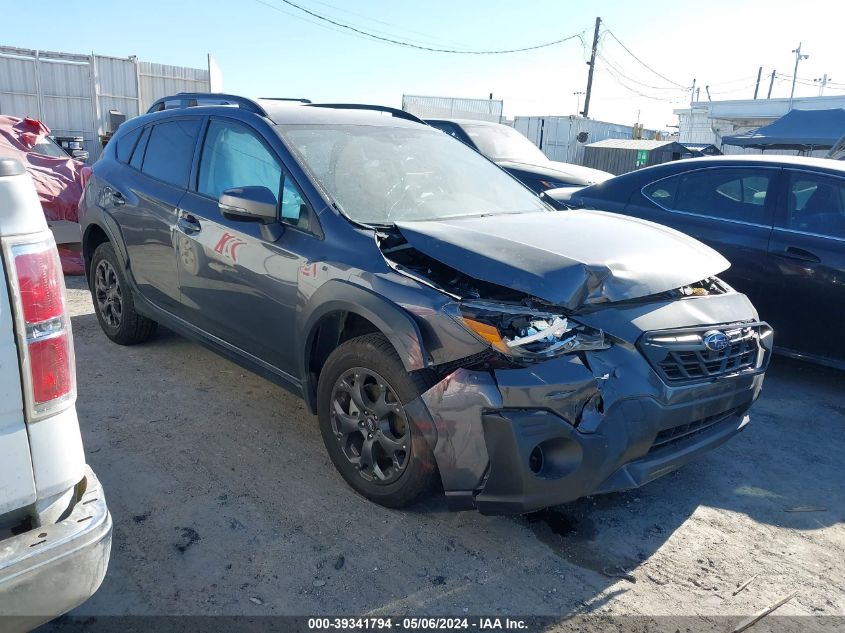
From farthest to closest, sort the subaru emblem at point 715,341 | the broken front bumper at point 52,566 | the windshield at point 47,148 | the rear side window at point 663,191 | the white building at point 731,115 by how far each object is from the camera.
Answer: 1. the white building at point 731,115
2. the windshield at point 47,148
3. the rear side window at point 663,191
4. the subaru emblem at point 715,341
5. the broken front bumper at point 52,566

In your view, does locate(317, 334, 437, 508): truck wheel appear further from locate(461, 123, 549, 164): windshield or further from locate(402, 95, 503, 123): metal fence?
locate(402, 95, 503, 123): metal fence

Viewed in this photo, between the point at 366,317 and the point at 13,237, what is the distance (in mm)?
1508

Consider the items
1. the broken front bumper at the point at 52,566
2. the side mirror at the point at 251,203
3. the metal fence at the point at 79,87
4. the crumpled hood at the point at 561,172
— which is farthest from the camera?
the metal fence at the point at 79,87

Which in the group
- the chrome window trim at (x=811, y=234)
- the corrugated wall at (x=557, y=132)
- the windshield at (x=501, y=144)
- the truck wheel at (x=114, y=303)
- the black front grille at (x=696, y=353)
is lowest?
the truck wheel at (x=114, y=303)

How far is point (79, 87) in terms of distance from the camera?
18.3 metres

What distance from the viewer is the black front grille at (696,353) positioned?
2799 millimetres

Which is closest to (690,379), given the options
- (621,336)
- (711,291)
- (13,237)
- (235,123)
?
(621,336)

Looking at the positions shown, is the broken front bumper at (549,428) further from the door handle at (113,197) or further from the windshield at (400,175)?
the door handle at (113,197)

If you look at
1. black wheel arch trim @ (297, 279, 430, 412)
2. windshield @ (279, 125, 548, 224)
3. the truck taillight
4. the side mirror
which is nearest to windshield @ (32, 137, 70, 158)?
windshield @ (279, 125, 548, 224)

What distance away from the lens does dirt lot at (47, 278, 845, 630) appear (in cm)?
259

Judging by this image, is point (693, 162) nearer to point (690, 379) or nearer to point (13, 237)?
point (690, 379)

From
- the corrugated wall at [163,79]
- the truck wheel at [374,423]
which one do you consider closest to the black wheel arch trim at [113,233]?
the truck wheel at [374,423]

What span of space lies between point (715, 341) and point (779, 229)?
7.75 feet

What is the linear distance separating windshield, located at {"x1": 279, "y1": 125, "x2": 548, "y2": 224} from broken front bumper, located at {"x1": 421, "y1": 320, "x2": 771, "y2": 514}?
3.90 feet
